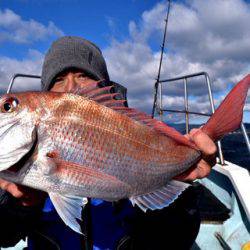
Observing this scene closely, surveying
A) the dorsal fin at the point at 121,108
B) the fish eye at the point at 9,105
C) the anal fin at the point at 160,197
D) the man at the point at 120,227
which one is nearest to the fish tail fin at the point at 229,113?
the dorsal fin at the point at 121,108

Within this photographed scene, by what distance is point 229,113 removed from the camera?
2.33m

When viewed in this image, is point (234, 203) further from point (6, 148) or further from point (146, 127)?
point (6, 148)

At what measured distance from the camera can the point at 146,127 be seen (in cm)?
241

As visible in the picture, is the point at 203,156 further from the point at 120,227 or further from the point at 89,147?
the point at 120,227

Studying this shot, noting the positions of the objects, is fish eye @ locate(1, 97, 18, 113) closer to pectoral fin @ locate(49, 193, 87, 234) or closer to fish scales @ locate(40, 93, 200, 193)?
fish scales @ locate(40, 93, 200, 193)

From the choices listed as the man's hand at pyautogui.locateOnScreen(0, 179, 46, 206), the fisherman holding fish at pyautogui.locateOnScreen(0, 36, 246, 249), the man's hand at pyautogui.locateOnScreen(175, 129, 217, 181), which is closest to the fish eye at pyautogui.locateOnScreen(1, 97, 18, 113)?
the fisherman holding fish at pyautogui.locateOnScreen(0, 36, 246, 249)

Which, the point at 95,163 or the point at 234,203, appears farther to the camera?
the point at 234,203

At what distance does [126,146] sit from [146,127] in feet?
0.77

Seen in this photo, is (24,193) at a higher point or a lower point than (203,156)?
lower

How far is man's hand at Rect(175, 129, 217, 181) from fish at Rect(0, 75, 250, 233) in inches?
2.4

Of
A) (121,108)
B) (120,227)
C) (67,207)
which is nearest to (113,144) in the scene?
(121,108)

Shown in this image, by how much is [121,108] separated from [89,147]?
369 mm

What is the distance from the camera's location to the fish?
2148mm

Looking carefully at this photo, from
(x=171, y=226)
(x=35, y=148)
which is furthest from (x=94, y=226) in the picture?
(x=35, y=148)
